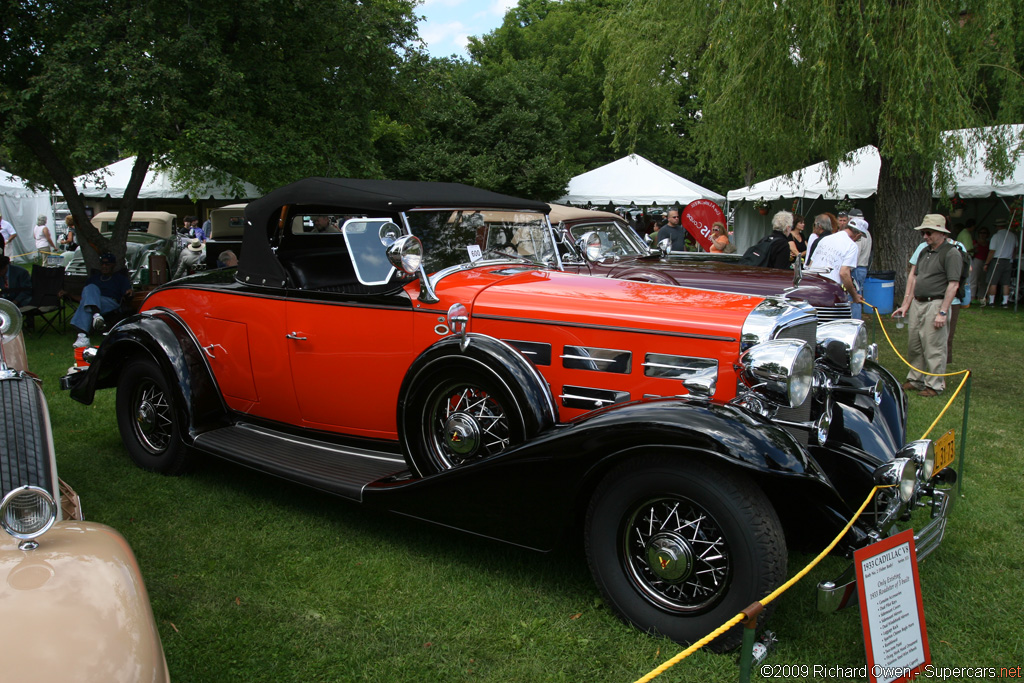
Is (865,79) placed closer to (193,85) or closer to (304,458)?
(193,85)

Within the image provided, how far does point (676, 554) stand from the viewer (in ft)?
9.72

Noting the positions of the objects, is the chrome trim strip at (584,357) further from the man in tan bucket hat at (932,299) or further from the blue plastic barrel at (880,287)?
the blue plastic barrel at (880,287)

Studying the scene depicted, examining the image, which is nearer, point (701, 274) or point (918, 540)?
point (918, 540)

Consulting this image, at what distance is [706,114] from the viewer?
13.2 metres

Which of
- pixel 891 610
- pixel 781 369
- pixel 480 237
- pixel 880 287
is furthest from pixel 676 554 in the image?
pixel 880 287

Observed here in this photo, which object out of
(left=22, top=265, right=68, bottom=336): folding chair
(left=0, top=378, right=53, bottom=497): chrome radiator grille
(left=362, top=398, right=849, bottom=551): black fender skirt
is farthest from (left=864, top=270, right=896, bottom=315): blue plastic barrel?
(left=22, top=265, right=68, bottom=336): folding chair

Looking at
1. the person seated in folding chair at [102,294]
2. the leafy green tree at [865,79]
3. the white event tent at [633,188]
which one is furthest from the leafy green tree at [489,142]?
the person seated in folding chair at [102,294]

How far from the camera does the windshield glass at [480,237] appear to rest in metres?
4.36

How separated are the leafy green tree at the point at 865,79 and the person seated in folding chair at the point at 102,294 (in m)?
9.57

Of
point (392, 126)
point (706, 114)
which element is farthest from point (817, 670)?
point (392, 126)

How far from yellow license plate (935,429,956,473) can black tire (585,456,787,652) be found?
1.31 m

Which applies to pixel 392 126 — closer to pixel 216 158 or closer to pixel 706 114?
pixel 706 114

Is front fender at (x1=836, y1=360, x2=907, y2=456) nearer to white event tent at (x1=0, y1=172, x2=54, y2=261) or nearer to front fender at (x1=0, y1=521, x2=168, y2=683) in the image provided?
front fender at (x1=0, y1=521, x2=168, y2=683)

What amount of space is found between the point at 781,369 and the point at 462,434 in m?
1.59
